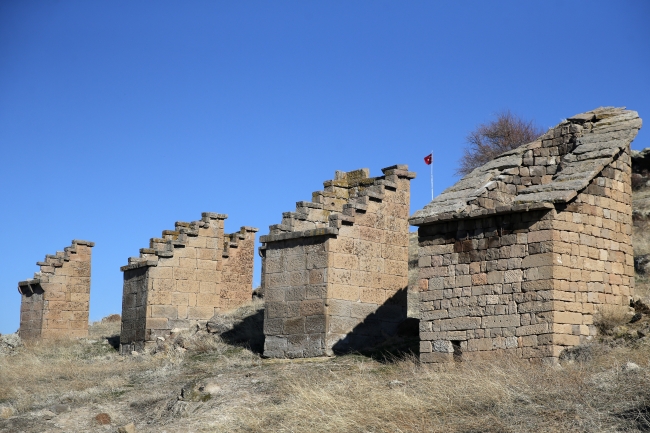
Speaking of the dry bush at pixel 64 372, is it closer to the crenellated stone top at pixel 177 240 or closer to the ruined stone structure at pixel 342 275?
the crenellated stone top at pixel 177 240

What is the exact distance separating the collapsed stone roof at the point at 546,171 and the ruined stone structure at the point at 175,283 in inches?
334

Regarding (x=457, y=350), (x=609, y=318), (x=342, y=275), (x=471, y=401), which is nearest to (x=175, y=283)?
(x=342, y=275)

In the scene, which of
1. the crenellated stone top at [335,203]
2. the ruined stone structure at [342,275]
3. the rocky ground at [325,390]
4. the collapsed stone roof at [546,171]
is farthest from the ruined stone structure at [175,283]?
the collapsed stone roof at [546,171]

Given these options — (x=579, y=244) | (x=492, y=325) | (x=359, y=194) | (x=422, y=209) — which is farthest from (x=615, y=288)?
(x=359, y=194)

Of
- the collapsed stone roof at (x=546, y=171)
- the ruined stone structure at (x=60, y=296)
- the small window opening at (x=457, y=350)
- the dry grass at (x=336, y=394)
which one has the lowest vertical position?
the dry grass at (x=336, y=394)

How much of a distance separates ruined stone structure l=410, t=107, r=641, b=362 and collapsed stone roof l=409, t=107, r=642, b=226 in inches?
0.8

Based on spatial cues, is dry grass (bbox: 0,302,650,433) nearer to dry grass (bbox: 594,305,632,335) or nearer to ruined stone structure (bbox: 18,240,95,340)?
dry grass (bbox: 594,305,632,335)

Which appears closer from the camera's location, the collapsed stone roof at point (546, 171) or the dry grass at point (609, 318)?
the dry grass at point (609, 318)

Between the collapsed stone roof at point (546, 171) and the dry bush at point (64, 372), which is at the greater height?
the collapsed stone roof at point (546, 171)

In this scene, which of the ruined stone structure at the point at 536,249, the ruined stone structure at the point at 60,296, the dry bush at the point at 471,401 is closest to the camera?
the dry bush at the point at 471,401

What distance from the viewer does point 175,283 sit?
22.6 meters

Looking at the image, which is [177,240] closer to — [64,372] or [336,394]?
[64,372]

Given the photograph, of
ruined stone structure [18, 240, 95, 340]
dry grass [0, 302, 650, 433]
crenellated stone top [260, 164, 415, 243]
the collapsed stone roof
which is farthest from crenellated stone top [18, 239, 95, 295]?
the collapsed stone roof

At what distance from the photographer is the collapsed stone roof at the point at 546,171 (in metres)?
14.3
